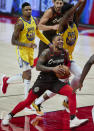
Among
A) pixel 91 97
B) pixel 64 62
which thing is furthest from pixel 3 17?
pixel 64 62

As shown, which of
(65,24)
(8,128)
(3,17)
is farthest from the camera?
(3,17)

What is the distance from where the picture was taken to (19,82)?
32.1 ft

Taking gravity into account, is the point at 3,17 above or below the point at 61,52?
above

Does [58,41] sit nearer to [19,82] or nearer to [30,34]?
[30,34]

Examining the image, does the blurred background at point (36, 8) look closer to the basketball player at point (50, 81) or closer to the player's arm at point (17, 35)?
the player's arm at point (17, 35)

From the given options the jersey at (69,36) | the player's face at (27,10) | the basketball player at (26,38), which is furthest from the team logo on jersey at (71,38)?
the player's face at (27,10)

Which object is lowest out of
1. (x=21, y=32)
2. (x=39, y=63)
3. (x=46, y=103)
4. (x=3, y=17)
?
(x=46, y=103)

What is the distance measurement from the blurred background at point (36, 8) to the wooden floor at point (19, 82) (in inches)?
110

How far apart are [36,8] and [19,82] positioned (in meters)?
13.3

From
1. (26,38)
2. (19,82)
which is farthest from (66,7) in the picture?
(19,82)

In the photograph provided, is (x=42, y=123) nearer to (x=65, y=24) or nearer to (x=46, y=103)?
(x=46, y=103)

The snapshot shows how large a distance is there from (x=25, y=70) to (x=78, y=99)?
151 centimetres

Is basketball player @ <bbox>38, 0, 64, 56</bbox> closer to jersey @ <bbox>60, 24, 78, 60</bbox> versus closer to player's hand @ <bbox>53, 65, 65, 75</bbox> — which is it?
jersey @ <bbox>60, 24, 78, 60</bbox>

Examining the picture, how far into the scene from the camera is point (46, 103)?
26.9 ft
